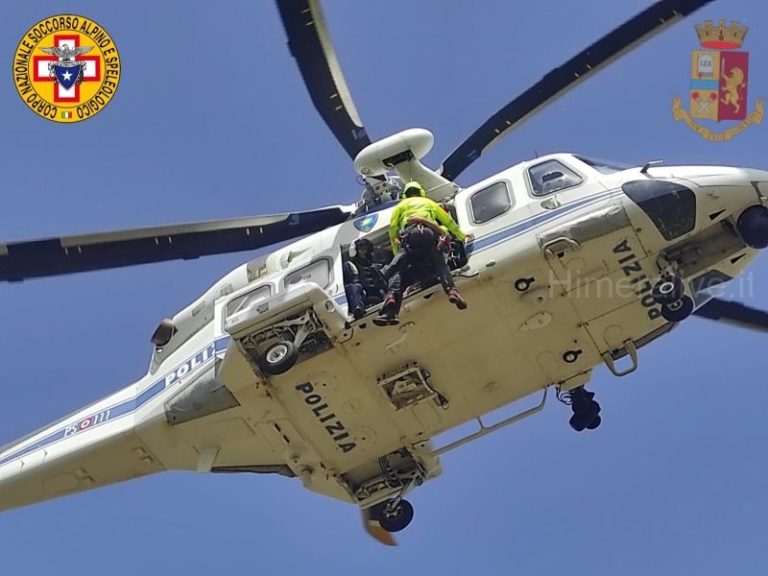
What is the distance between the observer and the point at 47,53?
18797mm

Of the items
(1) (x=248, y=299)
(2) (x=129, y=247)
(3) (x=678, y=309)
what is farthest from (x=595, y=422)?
(2) (x=129, y=247)

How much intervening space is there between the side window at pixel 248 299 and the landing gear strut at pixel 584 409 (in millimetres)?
3817

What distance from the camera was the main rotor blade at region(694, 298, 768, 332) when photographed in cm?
1502

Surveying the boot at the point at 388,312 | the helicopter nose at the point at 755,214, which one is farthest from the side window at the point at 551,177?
the boot at the point at 388,312

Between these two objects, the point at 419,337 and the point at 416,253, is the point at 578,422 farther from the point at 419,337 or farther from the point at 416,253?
the point at 416,253

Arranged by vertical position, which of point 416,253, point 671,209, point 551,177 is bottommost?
point 671,209

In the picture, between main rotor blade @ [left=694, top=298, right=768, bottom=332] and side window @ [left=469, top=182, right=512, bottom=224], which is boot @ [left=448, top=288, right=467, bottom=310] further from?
main rotor blade @ [left=694, top=298, right=768, bottom=332]

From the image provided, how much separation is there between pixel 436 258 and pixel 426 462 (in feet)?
10.7

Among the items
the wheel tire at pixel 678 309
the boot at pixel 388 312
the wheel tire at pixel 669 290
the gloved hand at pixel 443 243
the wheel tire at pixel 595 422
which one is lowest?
the wheel tire at pixel 595 422

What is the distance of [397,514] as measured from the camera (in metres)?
14.8

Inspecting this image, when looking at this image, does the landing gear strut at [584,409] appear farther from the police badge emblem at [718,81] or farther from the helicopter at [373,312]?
the police badge emblem at [718,81]

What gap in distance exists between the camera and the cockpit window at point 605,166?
1312cm

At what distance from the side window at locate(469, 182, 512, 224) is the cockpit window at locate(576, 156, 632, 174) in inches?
38.8

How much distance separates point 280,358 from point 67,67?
27.8 ft
